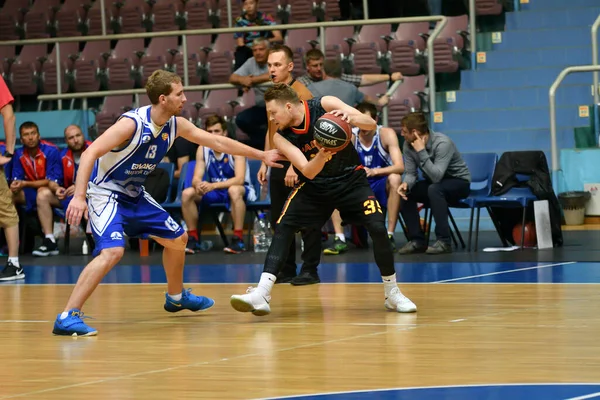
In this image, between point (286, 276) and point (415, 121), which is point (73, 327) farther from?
point (415, 121)

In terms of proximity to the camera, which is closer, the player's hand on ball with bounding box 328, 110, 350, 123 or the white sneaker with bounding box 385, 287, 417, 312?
the player's hand on ball with bounding box 328, 110, 350, 123

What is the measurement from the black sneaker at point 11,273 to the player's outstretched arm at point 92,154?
3945 millimetres

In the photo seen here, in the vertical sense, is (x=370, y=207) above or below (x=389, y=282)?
above

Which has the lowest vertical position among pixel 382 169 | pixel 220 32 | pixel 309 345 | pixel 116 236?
pixel 309 345

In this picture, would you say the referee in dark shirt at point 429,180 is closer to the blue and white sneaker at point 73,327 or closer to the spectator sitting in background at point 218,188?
the spectator sitting in background at point 218,188

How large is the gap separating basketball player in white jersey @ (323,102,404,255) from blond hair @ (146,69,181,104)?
14.9ft

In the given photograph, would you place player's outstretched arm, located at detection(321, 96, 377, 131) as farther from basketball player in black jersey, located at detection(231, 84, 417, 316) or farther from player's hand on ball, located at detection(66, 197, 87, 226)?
player's hand on ball, located at detection(66, 197, 87, 226)

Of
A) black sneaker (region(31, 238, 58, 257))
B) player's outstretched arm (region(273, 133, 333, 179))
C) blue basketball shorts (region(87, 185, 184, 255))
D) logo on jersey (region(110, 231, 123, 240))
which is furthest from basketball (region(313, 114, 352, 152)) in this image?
black sneaker (region(31, 238, 58, 257))

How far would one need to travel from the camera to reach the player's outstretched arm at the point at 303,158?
6.38 meters

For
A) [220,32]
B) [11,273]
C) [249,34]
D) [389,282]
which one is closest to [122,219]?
[389,282]

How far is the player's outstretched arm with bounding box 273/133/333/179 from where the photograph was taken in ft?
20.9

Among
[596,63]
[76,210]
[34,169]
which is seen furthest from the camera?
[596,63]

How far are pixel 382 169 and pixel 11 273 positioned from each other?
3532mm

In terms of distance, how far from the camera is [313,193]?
22.6 feet
